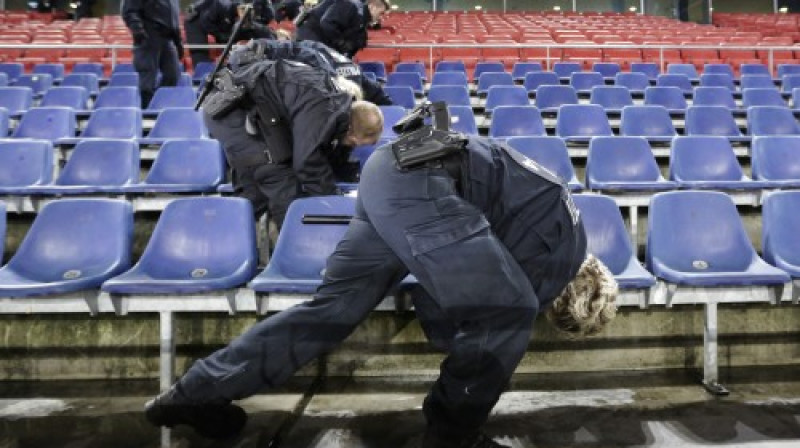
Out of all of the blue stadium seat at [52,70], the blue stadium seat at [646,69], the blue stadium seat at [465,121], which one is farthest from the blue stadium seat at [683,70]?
the blue stadium seat at [52,70]

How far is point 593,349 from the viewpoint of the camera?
2.23 metres

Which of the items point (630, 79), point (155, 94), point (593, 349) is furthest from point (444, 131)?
point (630, 79)

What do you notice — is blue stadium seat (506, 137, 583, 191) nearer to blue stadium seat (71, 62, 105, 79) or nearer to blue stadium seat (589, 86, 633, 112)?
blue stadium seat (589, 86, 633, 112)

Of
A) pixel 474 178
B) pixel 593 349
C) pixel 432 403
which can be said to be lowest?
pixel 593 349

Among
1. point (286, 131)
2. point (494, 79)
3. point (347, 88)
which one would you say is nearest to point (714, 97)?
point (494, 79)

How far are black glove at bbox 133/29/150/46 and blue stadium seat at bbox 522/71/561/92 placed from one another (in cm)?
329

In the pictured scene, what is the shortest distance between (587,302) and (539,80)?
4.52 m

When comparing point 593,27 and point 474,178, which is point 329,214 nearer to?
point 474,178

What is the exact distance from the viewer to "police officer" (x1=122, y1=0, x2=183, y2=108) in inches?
182

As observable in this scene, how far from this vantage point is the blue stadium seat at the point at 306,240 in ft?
6.88

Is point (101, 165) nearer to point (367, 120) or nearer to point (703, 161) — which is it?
point (367, 120)

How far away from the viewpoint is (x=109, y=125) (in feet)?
12.8

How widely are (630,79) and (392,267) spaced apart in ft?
16.2

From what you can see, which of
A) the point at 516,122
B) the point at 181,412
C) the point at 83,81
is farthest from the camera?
the point at 83,81
